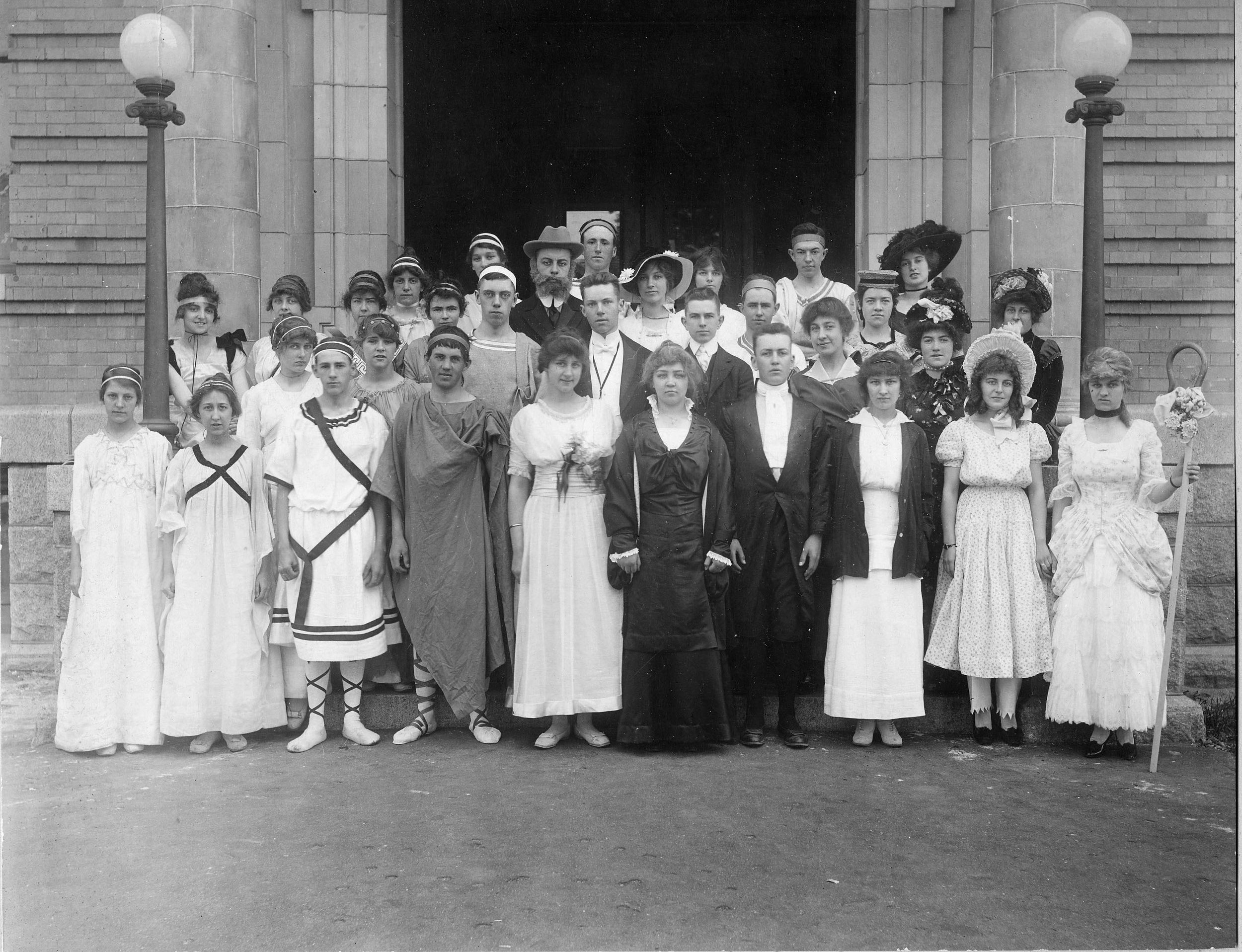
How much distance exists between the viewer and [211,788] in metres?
4.83

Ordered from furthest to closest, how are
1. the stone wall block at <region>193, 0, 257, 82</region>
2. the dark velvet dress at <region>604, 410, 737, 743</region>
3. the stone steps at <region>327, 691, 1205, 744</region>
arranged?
the stone wall block at <region>193, 0, 257, 82</region> → the stone steps at <region>327, 691, 1205, 744</region> → the dark velvet dress at <region>604, 410, 737, 743</region>

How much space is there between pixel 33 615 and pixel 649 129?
788 centimetres

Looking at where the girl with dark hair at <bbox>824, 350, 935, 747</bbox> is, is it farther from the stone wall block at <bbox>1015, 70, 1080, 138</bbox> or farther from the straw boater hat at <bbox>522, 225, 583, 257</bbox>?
the stone wall block at <bbox>1015, 70, 1080, 138</bbox>

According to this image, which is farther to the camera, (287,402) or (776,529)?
(287,402)

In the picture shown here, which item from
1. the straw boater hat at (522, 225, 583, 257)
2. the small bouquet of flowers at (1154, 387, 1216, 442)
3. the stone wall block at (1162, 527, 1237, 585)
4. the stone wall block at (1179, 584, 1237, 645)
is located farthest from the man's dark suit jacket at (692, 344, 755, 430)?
the stone wall block at (1179, 584, 1237, 645)

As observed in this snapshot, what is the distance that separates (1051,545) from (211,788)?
3947 mm

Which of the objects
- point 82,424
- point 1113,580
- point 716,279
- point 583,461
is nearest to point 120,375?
point 82,424

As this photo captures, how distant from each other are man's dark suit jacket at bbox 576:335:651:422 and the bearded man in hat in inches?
26.6

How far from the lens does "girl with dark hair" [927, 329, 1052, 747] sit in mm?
5445

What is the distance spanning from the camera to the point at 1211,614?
693 cm

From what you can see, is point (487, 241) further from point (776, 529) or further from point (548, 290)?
point (776, 529)

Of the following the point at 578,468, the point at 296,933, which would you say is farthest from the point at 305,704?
the point at 296,933

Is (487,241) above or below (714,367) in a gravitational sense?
above

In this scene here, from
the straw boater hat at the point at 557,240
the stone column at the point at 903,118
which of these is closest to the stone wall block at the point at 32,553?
the straw boater hat at the point at 557,240
